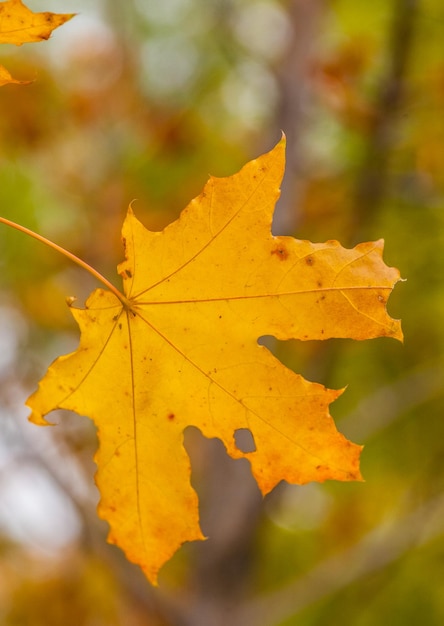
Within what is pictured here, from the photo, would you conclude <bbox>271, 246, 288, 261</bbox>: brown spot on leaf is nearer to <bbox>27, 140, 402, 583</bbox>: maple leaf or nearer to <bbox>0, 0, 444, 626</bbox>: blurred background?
<bbox>27, 140, 402, 583</bbox>: maple leaf

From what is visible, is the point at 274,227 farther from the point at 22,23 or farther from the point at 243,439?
the point at 22,23

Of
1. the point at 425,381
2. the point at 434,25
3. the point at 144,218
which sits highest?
the point at 434,25

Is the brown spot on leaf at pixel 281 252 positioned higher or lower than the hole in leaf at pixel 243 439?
lower

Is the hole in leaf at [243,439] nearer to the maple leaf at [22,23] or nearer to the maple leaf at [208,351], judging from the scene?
the maple leaf at [208,351]

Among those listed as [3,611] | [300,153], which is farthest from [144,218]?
[3,611]

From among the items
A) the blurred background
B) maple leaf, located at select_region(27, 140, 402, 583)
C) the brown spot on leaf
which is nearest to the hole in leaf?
the blurred background

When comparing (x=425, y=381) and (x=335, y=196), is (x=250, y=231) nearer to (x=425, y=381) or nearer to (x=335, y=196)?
(x=425, y=381)

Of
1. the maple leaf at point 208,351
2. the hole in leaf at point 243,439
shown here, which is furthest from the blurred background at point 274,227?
the maple leaf at point 208,351
